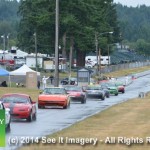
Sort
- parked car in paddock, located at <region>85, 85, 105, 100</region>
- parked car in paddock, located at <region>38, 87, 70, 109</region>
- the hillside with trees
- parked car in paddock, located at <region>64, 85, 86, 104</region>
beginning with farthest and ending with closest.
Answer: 1. the hillside with trees
2. parked car in paddock, located at <region>85, 85, 105, 100</region>
3. parked car in paddock, located at <region>64, 85, 86, 104</region>
4. parked car in paddock, located at <region>38, 87, 70, 109</region>

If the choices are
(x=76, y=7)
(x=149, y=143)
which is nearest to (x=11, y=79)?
(x=76, y=7)

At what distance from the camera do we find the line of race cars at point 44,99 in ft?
106

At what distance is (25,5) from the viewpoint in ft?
454

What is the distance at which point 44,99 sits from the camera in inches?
1747

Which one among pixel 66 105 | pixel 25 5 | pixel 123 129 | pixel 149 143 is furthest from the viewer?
pixel 25 5

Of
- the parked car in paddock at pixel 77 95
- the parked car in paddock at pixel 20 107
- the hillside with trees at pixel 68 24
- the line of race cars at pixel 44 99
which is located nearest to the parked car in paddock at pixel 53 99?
the line of race cars at pixel 44 99

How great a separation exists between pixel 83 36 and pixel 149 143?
99.0 m

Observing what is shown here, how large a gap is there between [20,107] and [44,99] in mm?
12075

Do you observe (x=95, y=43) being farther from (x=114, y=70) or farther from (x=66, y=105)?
(x=66, y=105)

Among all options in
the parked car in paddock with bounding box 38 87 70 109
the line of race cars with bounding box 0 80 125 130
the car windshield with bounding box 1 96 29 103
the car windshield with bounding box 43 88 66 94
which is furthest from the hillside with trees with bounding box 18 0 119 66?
the car windshield with bounding box 1 96 29 103

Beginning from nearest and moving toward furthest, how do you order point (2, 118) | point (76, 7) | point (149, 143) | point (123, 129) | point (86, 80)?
point (2, 118) < point (149, 143) < point (123, 129) < point (86, 80) < point (76, 7)

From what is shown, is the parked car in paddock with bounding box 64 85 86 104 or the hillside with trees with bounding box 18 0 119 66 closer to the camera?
the parked car in paddock with bounding box 64 85 86 104

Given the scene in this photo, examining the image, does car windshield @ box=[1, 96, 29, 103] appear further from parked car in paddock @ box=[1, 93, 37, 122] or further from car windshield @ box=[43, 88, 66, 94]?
car windshield @ box=[43, 88, 66, 94]

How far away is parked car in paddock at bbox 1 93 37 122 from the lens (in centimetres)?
3231
